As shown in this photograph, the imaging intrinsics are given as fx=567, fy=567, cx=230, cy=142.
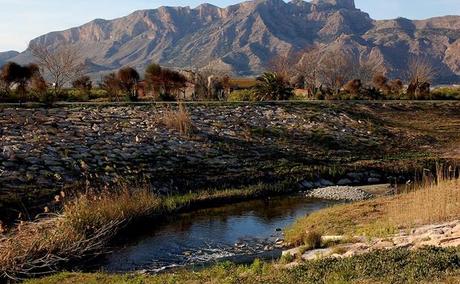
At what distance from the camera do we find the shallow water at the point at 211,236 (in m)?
14.0

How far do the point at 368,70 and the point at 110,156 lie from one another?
72.9 m

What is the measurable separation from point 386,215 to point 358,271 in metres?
7.14

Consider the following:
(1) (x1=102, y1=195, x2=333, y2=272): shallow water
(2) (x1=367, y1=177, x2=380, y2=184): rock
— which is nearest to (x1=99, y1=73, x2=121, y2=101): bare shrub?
(2) (x1=367, y1=177, x2=380, y2=184): rock

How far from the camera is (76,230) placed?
45.0 feet

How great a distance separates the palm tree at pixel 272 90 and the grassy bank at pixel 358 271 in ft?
102

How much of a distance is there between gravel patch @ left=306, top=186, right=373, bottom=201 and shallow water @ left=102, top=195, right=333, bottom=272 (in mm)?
798

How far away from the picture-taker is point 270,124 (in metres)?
30.5

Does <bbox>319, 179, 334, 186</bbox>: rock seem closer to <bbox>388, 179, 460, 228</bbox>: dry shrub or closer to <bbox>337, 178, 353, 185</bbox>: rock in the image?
<bbox>337, 178, 353, 185</bbox>: rock

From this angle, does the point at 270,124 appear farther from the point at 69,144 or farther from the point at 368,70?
the point at 368,70

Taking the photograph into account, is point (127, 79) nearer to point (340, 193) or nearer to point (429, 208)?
point (340, 193)

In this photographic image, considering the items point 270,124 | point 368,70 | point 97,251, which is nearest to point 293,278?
point 97,251

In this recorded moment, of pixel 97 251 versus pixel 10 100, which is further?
pixel 10 100

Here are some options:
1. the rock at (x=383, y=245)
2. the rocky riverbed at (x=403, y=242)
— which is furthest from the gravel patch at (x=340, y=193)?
the rock at (x=383, y=245)

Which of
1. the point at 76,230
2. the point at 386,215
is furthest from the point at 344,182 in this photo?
the point at 76,230
